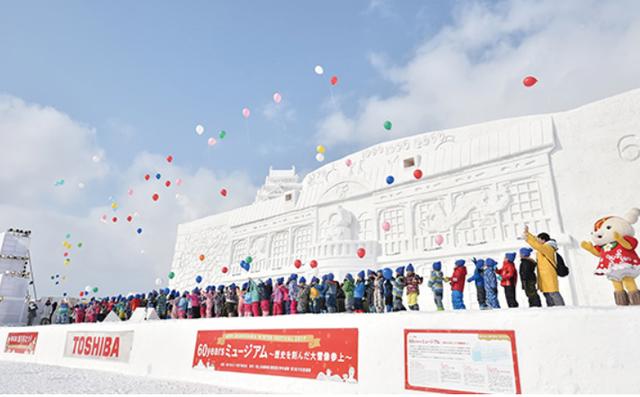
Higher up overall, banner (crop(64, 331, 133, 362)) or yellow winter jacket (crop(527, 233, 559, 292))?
yellow winter jacket (crop(527, 233, 559, 292))

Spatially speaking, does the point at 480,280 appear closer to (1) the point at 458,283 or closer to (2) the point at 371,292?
(1) the point at 458,283

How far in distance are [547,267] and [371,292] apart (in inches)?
150

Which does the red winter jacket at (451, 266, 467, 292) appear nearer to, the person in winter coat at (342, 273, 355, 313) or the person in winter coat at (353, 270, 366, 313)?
the person in winter coat at (353, 270, 366, 313)

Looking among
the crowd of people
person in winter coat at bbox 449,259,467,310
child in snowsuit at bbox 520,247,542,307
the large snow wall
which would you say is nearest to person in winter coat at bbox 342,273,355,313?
the crowd of people

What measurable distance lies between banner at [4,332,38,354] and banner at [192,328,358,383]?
733 centimetres

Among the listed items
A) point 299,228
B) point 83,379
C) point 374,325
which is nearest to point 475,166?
point 299,228

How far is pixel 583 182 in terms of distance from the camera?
12.1 metres

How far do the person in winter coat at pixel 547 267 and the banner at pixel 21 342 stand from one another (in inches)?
510

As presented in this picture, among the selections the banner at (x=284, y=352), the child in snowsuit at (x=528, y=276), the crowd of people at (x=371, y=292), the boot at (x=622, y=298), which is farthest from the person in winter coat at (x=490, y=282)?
the banner at (x=284, y=352)

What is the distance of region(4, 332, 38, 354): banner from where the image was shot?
11.0m

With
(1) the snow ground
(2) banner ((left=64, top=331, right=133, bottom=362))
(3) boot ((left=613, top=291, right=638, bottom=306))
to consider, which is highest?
(3) boot ((left=613, top=291, right=638, bottom=306))

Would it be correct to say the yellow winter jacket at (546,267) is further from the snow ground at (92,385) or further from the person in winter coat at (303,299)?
the person in winter coat at (303,299)

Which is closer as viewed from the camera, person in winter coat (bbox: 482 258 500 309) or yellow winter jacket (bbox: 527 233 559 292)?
yellow winter jacket (bbox: 527 233 559 292)

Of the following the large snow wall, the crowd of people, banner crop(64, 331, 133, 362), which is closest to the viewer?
the large snow wall
